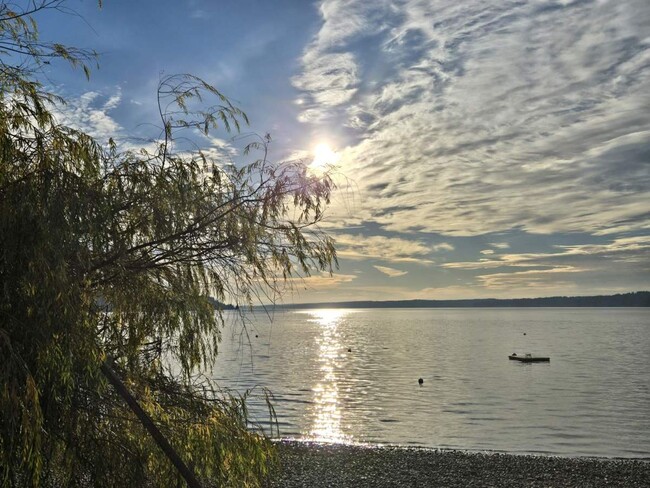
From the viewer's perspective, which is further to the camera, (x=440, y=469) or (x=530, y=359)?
(x=530, y=359)

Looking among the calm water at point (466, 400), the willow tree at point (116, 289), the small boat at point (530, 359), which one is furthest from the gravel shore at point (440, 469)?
the small boat at point (530, 359)

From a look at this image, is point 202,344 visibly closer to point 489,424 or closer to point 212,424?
point 212,424

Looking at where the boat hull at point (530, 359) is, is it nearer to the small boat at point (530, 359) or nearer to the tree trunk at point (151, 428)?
the small boat at point (530, 359)

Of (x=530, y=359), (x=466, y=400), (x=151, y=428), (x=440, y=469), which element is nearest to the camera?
(x=151, y=428)

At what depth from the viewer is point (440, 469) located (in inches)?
840

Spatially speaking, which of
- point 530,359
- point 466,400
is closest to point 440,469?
point 466,400

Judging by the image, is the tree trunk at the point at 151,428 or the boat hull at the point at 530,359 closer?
the tree trunk at the point at 151,428

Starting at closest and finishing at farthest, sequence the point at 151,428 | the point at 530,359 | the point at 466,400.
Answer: the point at 151,428
the point at 466,400
the point at 530,359

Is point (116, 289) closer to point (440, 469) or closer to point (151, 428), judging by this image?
point (151, 428)

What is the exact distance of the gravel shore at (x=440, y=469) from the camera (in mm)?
19594

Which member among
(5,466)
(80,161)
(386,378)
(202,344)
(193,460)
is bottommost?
(386,378)

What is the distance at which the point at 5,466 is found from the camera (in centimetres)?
433

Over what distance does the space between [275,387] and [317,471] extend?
25.9 meters

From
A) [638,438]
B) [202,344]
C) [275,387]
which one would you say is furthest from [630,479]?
[275,387]
